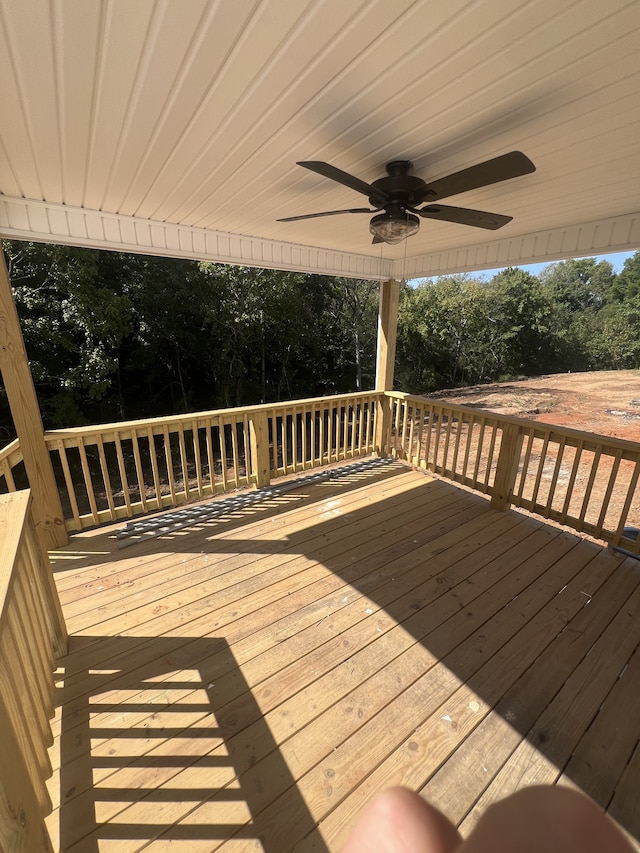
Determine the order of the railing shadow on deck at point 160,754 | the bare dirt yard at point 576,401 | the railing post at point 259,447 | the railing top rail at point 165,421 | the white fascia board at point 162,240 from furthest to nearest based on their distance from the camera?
the bare dirt yard at point 576,401 < the railing post at point 259,447 < the railing top rail at point 165,421 < the white fascia board at point 162,240 < the railing shadow on deck at point 160,754

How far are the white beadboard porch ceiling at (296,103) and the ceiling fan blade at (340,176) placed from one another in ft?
0.68

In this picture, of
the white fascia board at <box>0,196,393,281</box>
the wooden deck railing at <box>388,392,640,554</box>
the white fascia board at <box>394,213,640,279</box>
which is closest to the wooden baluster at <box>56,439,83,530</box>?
the white fascia board at <box>0,196,393,281</box>

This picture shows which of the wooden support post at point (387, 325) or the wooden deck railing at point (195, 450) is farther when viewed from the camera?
the wooden support post at point (387, 325)

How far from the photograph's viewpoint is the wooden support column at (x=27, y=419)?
237 centimetres

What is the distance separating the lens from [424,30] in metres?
1.11

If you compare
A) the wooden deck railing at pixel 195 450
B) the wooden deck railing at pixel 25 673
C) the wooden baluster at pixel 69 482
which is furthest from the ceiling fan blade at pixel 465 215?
the wooden baluster at pixel 69 482

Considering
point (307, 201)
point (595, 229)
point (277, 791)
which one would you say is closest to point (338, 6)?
point (307, 201)

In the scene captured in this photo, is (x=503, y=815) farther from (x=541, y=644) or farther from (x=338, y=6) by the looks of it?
(x=541, y=644)

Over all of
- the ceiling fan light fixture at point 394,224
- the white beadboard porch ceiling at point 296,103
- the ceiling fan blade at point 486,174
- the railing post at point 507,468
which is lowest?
the railing post at point 507,468

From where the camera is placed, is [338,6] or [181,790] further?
[181,790]

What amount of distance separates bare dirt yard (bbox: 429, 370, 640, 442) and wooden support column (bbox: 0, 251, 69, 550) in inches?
374

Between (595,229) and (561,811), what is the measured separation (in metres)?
3.83

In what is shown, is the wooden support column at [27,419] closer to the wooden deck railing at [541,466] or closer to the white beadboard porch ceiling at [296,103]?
the white beadboard porch ceiling at [296,103]

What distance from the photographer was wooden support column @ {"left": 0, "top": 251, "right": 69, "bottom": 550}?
2.37m
